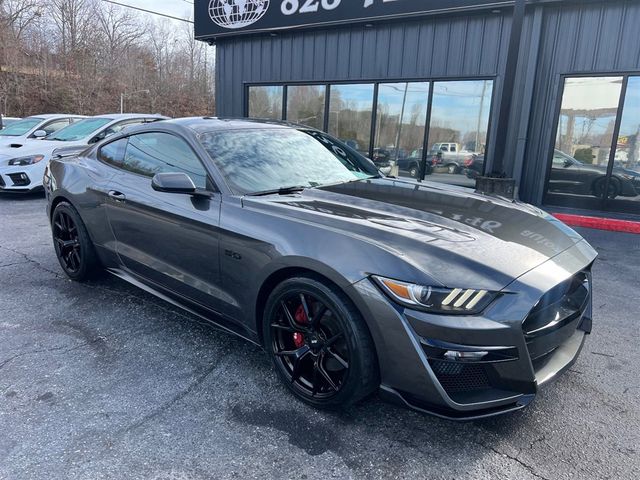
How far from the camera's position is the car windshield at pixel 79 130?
29.3 feet

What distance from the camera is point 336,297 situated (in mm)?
2244

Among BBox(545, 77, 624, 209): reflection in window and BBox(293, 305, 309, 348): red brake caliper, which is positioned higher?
BBox(545, 77, 624, 209): reflection in window

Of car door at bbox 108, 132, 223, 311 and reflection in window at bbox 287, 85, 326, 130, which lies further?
reflection in window at bbox 287, 85, 326, 130

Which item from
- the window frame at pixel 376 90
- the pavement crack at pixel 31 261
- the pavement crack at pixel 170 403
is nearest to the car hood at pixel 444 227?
the pavement crack at pixel 170 403

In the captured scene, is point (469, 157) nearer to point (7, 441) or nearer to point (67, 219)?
point (67, 219)

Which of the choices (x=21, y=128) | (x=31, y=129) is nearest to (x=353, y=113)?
(x=31, y=129)

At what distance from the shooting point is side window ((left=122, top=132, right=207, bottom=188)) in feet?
10.2

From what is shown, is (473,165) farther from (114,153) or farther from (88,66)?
(88,66)

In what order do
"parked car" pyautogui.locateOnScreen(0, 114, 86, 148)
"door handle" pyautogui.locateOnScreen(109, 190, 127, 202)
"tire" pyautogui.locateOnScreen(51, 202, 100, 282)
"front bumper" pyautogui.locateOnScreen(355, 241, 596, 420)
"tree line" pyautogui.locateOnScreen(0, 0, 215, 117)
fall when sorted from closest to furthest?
"front bumper" pyautogui.locateOnScreen(355, 241, 596, 420) < "door handle" pyautogui.locateOnScreen(109, 190, 127, 202) < "tire" pyautogui.locateOnScreen(51, 202, 100, 282) < "parked car" pyautogui.locateOnScreen(0, 114, 86, 148) < "tree line" pyautogui.locateOnScreen(0, 0, 215, 117)

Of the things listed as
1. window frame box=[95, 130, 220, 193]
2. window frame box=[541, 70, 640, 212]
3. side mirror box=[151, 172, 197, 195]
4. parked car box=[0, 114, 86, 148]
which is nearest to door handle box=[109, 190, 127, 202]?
window frame box=[95, 130, 220, 193]

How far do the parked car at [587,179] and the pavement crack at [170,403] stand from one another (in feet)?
24.1

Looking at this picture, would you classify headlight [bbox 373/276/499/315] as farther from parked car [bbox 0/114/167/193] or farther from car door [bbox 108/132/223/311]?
→ parked car [bbox 0/114/167/193]

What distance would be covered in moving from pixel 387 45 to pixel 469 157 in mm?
2712

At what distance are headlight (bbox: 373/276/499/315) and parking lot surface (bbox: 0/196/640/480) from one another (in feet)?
2.32
